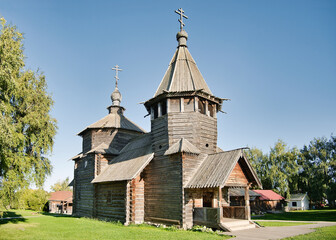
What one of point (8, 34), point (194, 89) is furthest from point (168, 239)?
point (8, 34)

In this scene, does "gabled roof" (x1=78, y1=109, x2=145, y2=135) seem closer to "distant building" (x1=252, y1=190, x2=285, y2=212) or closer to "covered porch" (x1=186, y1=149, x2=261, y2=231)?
"covered porch" (x1=186, y1=149, x2=261, y2=231)

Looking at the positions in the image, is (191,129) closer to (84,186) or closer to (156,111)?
(156,111)

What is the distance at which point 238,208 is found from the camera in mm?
17156

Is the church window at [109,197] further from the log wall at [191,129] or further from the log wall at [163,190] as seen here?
the log wall at [191,129]

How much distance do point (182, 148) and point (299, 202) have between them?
48.5 metres

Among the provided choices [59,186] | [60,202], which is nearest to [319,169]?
[60,202]

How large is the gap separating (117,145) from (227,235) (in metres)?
16.4

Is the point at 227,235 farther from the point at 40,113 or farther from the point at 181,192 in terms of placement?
the point at 40,113

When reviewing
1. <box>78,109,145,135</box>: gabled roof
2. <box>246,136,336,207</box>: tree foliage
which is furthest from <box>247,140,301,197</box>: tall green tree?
<box>78,109,145,135</box>: gabled roof

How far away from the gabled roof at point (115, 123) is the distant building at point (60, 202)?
61.5ft

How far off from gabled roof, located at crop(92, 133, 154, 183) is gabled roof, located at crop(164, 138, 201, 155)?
7.17ft

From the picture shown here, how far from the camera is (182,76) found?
19.8 metres

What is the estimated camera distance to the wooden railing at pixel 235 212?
55.1ft

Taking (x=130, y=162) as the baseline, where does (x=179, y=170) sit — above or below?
below
